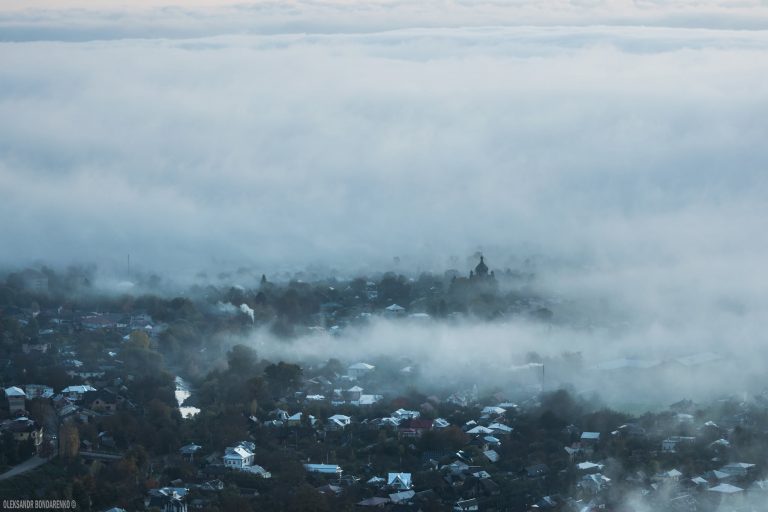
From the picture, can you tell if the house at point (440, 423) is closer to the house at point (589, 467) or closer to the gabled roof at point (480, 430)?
the gabled roof at point (480, 430)

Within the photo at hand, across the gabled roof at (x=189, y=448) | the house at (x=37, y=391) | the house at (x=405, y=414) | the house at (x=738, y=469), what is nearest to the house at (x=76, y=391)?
the house at (x=37, y=391)

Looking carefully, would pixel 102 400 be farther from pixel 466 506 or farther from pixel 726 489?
pixel 726 489

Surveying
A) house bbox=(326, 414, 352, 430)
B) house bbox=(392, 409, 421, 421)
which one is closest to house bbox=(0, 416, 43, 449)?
house bbox=(326, 414, 352, 430)

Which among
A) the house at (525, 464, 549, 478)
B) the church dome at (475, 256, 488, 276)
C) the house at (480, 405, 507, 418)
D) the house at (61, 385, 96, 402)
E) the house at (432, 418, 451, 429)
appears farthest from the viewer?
the church dome at (475, 256, 488, 276)

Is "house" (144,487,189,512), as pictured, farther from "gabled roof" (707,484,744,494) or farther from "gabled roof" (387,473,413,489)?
"gabled roof" (707,484,744,494)

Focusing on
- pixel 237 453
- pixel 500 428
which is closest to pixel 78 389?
pixel 237 453

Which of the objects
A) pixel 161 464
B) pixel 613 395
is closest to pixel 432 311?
pixel 613 395
